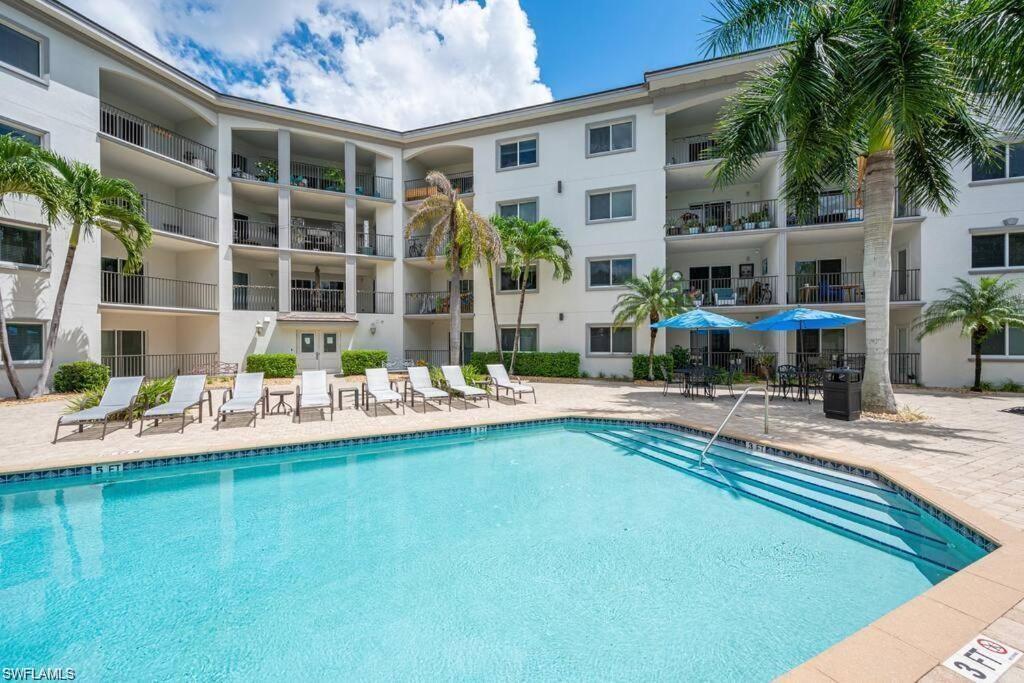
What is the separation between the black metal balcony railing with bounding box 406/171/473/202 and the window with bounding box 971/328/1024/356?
811 inches

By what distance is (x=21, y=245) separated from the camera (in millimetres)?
12711

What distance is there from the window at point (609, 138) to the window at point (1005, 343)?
13.9 m

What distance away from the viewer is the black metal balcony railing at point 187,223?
17.5 metres

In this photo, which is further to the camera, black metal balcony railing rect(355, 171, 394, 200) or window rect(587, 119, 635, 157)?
black metal balcony railing rect(355, 171, 394, 200)

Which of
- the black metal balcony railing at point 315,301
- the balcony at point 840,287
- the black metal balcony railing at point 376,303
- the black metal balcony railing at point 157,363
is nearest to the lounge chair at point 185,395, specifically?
the black metal balcony railing at point 157,363

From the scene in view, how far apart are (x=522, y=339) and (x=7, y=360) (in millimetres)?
16154

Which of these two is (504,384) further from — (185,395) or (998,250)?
(998,250)

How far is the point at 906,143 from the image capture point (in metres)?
9.98

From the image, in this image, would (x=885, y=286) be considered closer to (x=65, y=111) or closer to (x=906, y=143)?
(x=906, y=143)

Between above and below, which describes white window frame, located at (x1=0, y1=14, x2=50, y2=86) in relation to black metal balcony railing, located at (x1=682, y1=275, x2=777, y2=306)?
above

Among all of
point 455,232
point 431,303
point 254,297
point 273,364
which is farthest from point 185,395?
point 431,303

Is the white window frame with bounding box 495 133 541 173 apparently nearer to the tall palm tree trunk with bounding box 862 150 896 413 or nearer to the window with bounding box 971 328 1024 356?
the tall palm tree trunk with bounding box 862 150 896 413

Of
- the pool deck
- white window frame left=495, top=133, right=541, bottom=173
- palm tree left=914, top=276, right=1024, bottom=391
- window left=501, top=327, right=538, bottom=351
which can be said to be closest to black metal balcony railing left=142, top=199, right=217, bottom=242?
the pool deck
